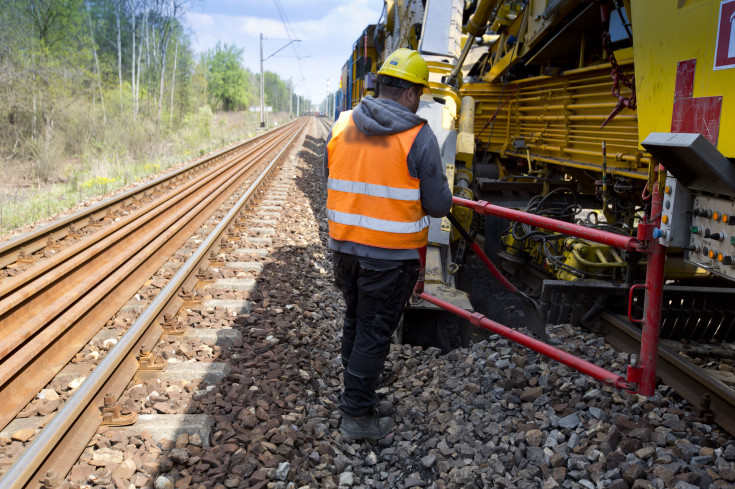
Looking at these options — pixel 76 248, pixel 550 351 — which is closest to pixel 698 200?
pixel 550 351

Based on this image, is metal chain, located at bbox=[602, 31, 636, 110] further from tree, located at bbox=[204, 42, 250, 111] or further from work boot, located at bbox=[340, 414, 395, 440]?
tree, located at bbox=[204, 42, 250, 111]

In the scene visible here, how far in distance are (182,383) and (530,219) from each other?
7.97 ft

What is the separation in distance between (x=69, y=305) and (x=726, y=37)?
4771 mm

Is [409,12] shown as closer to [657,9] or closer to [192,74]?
[657,9]

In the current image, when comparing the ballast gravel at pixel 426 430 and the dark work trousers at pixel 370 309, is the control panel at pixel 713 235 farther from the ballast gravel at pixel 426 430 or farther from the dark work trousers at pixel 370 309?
the dark work trousers at pixel 370 309

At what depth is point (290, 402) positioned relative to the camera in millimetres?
3410

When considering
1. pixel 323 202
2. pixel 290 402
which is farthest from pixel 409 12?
pixel 290 402

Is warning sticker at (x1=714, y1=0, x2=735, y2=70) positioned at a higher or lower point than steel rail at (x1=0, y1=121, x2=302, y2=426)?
higher

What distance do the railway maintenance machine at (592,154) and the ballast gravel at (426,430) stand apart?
34 centimetres

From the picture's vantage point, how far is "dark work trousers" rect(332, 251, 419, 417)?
3039 mm

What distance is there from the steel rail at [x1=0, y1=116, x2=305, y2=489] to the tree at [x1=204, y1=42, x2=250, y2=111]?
74.8m

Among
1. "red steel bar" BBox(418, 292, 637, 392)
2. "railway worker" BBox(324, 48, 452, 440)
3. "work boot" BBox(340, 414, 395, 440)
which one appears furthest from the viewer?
"work boot" BBox(340, 414, 395, 440)

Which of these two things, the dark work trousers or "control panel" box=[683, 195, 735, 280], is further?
the dark work trousers

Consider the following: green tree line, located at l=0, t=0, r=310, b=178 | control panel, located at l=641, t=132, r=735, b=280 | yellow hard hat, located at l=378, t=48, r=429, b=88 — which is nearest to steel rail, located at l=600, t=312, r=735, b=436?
control panel, located at l=641, t=132, r=735, b=280
